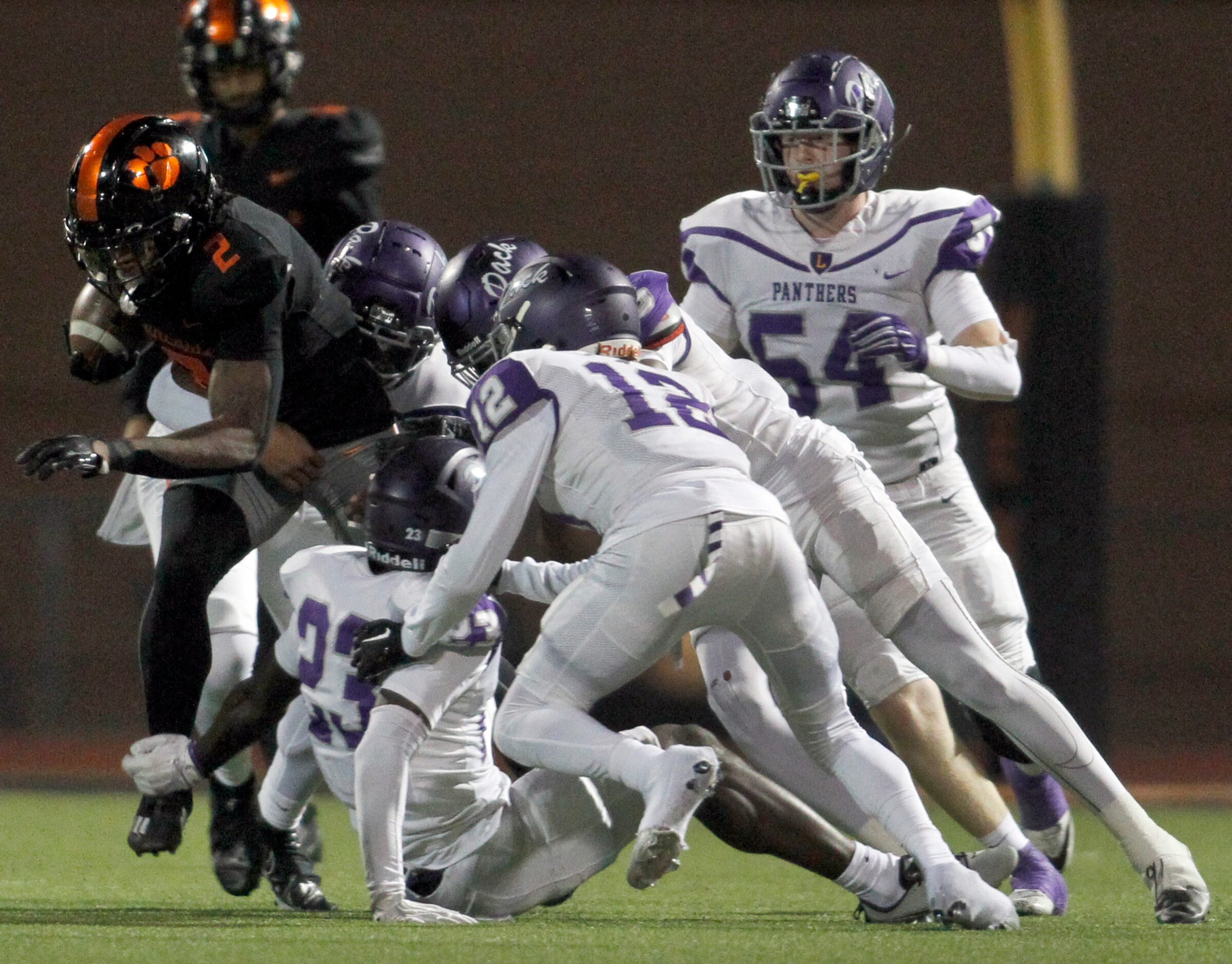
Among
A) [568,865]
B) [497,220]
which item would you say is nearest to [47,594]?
[497,220]

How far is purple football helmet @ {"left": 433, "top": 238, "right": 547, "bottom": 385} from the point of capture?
12.0ft

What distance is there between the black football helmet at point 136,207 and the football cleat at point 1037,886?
6.74ft

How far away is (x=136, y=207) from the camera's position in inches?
150

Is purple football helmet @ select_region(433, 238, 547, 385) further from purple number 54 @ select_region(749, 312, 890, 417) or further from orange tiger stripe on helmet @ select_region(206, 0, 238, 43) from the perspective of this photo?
orange tiger stripe on helmet @ select_region(206, 0, 238, 43)

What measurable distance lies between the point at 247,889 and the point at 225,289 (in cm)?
126

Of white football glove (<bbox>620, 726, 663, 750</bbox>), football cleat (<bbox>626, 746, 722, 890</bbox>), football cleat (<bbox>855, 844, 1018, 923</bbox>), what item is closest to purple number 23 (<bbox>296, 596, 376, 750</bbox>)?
white football glove (<bbox>620, 726, 663, 750</bbox>)

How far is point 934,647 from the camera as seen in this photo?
11.3ft

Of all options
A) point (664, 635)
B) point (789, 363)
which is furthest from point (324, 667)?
point (789, 363)

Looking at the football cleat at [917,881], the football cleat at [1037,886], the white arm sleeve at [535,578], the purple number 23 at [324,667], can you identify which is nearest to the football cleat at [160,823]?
the purple number 23 at [324,667]

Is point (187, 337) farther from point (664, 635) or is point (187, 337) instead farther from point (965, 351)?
point (965, 351)

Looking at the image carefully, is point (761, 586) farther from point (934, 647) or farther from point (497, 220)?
point (497, 220)

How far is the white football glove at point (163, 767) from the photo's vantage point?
3.80 meters

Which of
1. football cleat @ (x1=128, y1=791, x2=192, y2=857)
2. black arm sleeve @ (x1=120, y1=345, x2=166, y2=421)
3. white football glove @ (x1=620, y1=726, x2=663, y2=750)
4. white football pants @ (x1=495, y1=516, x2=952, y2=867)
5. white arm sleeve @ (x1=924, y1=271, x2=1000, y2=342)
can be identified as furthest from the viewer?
black arm sleeve @ (x1=120, y1=345, x2=166, y2=421)

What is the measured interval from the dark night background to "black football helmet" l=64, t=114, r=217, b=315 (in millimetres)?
7524
